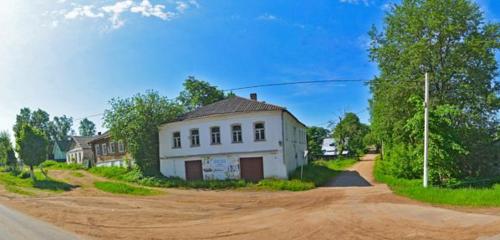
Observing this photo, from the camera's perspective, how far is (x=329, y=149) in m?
76.1

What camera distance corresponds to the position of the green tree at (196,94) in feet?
166

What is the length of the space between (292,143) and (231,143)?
19.0 feet

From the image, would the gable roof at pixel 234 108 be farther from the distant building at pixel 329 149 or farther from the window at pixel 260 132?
the distant building at pixel 329 149

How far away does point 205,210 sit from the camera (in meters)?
15.0

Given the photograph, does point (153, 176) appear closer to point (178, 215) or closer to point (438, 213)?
point (178, 215)

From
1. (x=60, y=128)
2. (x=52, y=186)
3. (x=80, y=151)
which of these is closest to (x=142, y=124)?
(x=52, y=186)

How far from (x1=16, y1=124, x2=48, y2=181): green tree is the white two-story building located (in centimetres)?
1122

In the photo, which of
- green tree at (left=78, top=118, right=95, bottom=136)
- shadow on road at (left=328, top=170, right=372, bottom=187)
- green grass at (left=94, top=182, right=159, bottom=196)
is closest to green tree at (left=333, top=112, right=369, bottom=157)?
shadow on road at (left=328, top=170, right=372, bottom=187)

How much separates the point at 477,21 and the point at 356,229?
22855 mm

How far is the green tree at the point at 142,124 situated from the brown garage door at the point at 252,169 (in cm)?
840

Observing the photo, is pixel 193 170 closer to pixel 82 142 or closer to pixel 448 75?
pixel 448 75

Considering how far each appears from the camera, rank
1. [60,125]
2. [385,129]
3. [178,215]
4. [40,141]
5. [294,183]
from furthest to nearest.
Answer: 1. [60,125]
2. [40,141]
3. [385,129]
4. [294,183]
5. [178,215]

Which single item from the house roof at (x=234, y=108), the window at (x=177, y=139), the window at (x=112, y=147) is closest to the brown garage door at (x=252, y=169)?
the house roof at (x=234, y=108)

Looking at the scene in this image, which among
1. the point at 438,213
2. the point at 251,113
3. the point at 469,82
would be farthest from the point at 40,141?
the point at 469,82
